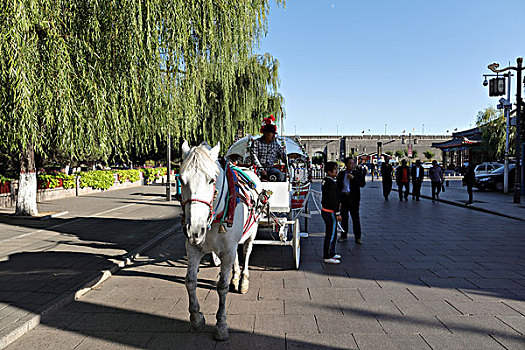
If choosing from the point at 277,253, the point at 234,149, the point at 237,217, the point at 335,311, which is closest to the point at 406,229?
the point at 277,253

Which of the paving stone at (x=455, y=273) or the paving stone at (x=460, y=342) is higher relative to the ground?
the paving stone at (x=460, y=342)

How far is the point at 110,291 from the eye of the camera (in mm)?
5367

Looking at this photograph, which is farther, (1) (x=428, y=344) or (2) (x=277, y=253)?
(2) (x=277, y=253)

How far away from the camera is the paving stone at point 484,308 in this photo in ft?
14.5

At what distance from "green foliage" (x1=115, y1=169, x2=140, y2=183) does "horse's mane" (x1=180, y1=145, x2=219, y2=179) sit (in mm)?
25006

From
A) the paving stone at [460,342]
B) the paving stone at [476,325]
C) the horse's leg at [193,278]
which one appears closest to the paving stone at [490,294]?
the paving stone at [476,325]

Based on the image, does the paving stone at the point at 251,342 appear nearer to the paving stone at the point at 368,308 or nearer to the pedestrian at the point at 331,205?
the paving stone at the point at 368,308

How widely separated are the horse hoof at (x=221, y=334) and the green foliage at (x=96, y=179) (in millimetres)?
19549

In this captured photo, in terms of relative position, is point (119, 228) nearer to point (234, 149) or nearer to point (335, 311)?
point (234, 149)

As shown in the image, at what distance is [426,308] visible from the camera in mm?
4582

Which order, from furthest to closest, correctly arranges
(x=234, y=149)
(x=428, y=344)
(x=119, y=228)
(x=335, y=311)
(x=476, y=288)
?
(x=119, y=228) < (x=234, y=149) < (x=476, y=288) < (x=335, y=311) < (x=428, y=344)

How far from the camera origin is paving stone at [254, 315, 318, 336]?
3988 millimetres

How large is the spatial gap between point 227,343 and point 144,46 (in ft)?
19.8

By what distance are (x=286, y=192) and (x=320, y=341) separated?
310cm
